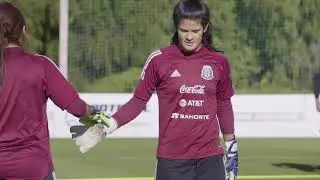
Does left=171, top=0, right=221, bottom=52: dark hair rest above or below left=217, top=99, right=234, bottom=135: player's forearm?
above

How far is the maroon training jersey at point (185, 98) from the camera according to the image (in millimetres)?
5262

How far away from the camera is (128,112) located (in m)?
5.43

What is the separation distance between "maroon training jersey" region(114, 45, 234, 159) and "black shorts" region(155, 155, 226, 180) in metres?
0.04

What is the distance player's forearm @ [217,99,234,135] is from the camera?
217 inches

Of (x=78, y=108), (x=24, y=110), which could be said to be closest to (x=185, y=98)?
(x=78, y=108)

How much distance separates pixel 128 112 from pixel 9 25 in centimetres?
128

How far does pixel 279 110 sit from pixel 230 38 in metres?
8.78

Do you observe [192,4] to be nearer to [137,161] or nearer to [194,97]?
[194,97]

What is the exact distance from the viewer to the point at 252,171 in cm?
1252

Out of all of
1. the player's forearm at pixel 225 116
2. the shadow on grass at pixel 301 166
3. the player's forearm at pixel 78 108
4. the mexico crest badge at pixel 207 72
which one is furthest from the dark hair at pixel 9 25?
the shadow on grass at pixel 301 166

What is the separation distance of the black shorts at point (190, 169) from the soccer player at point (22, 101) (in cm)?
98

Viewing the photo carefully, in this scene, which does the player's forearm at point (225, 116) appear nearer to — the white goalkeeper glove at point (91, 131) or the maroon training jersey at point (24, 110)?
the white goalkeeper glove at point (91, 131)

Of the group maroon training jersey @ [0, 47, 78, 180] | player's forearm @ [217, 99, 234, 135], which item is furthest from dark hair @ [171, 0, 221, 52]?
maroon training jersey @ [0, 47, 78, 180]

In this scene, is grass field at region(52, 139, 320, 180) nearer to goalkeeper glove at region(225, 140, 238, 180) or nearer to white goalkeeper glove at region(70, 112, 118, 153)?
goalkeeper glove at region(225, 140, 238, 180)
